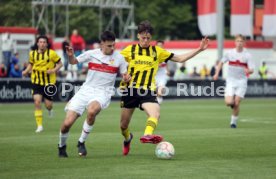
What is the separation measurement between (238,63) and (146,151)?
829 cm

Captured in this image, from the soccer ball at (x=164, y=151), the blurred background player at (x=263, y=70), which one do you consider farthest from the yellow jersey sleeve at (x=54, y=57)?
the blurred background player at (x=263, y=70)

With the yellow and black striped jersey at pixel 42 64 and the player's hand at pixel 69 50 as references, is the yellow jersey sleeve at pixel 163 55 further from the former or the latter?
the yellow and black striped jersey at pixel 42 64

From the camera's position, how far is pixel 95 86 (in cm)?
1422

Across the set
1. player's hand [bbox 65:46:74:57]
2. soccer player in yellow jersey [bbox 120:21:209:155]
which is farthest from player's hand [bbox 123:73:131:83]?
player's hand [bbox 65:46:74:57]

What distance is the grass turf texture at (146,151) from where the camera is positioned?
39.1ft

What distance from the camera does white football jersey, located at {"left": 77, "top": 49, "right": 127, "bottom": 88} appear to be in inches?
561

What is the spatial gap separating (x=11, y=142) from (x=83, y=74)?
81.3 ft

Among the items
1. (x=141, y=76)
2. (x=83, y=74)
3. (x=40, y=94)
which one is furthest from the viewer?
(x=83, y=74)

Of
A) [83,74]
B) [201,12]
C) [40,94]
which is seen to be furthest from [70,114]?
[201,12]

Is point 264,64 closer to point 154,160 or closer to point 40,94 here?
point 40,94

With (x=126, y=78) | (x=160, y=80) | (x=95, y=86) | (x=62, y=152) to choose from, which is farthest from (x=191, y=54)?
(x=160, y=80)

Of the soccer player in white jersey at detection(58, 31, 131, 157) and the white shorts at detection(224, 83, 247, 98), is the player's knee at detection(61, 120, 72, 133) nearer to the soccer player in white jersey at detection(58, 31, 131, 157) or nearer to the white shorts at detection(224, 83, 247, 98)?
the soccer player in white jersey at detection(58, 31, 131, 157)

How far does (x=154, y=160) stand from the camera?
44.6ft

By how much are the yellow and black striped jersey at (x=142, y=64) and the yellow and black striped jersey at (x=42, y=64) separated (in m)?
7.12
